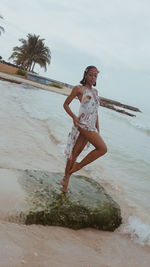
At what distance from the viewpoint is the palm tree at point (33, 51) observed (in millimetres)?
50875

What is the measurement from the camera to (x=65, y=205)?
3.61 metres

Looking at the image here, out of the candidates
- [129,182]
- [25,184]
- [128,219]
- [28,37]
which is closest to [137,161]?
[129,182]

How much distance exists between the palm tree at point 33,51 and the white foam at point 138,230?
49575mm

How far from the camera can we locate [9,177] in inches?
156

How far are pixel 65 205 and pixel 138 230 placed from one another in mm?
1073

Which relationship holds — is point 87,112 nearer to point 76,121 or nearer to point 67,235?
point 76,121

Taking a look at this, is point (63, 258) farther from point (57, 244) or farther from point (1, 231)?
point (1, 231)

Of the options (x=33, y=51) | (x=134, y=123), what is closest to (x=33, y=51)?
(x=33, y=51)

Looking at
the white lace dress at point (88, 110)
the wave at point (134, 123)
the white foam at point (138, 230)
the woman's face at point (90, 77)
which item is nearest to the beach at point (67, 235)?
the white foam at point (138, 230)

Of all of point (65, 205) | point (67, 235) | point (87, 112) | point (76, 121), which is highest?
point (87, 112)

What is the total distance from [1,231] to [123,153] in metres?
7.33

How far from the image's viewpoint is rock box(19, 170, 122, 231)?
11.2ft

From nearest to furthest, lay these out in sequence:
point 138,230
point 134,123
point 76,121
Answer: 1. point 76,121
2. point 138,230
3. point 134,123

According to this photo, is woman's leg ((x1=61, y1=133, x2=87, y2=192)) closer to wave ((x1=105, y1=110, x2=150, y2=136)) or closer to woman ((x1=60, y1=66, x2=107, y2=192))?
woman ((x1=60, y1=66, x2=107, y2=192))
